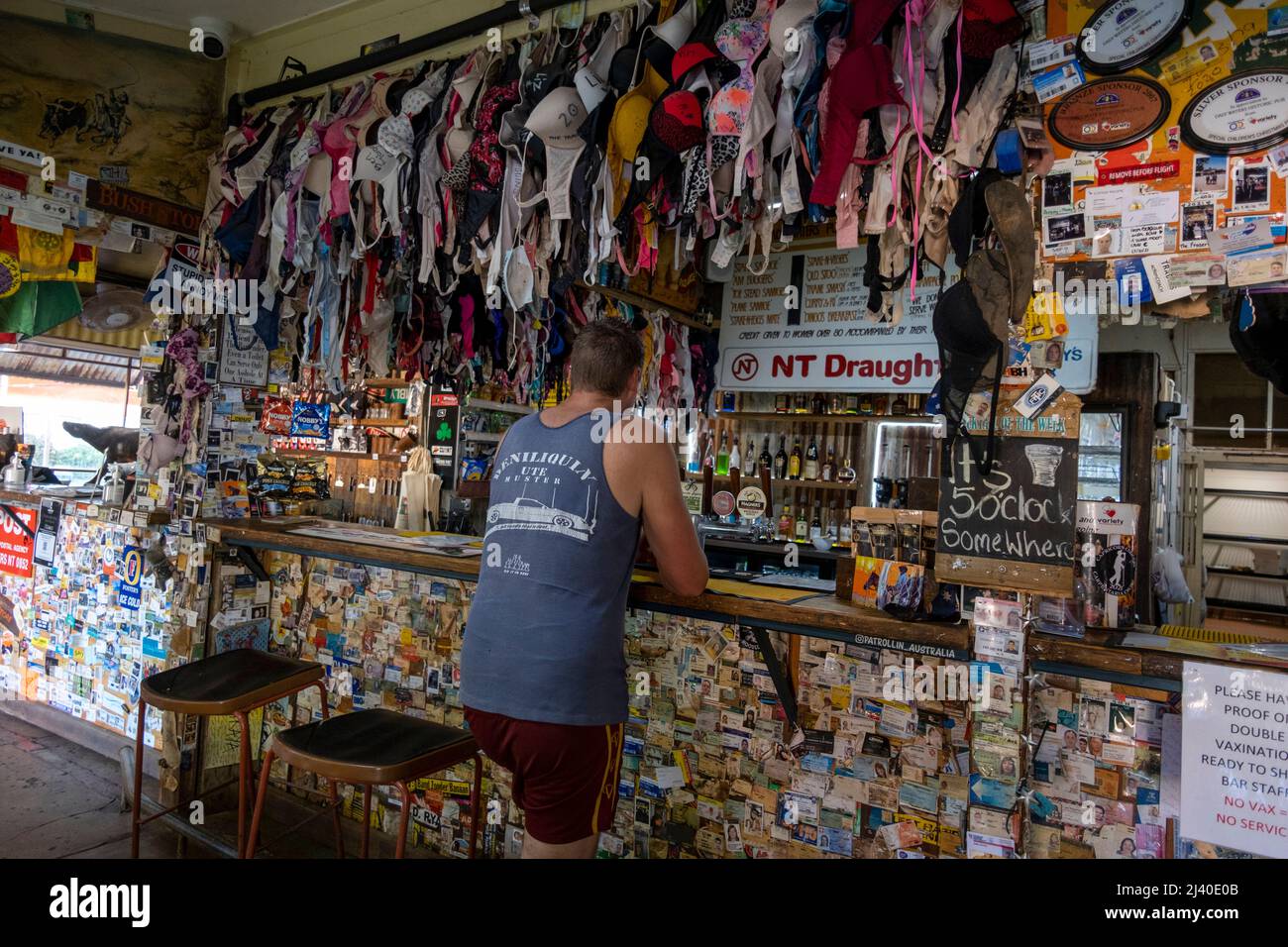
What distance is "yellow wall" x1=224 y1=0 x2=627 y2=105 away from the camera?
3045 millimetres

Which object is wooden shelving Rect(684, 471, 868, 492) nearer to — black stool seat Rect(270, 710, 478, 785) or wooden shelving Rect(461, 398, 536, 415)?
wooden shelving Rect(461, 398, 536, 415)

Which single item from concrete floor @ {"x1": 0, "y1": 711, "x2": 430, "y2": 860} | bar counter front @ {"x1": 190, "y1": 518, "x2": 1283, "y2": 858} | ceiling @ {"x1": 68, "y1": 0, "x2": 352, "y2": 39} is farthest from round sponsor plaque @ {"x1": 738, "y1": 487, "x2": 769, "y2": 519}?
ceiling @ {"x1": 68, "y1": 0, "x2": 352, "y2": 39}

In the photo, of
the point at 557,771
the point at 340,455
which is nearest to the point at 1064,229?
the point at 557,771

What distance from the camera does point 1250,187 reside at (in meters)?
1.53

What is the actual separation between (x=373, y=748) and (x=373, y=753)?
39 mm

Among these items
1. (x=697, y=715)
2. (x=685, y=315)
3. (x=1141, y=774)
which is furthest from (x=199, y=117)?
(x=1141, y=774)

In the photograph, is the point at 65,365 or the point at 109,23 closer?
the point at 109,23

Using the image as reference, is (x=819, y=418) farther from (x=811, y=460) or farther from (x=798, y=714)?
(x=798, y=714)

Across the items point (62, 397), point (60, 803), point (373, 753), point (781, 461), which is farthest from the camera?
point (62, 397)

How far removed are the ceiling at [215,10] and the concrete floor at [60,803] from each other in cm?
354

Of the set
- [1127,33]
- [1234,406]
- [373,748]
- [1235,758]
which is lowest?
[373,748]

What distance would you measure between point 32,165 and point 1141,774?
4565 mm

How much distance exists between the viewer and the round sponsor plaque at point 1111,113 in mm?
1614

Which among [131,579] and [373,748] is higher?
[131,579]
